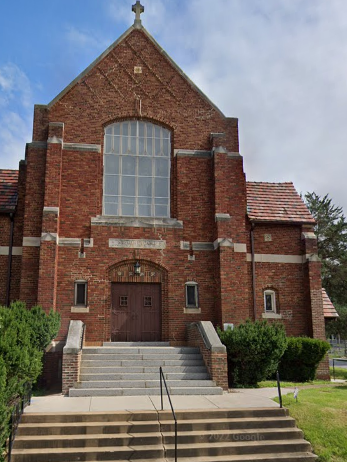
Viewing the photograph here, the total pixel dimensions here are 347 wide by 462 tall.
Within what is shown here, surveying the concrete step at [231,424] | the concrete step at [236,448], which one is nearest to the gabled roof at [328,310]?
the concrete step at [231,424]

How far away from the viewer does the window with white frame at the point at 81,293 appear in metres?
16.2

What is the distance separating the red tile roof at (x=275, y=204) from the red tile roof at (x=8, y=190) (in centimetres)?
879

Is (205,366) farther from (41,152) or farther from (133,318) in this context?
(41,152)

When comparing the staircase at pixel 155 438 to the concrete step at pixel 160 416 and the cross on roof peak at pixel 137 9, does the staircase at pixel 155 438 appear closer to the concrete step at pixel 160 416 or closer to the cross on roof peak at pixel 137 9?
the concrete step at pixel 160 416

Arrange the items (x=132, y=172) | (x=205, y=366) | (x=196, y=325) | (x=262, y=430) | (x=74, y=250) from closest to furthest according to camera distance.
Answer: (x=262, y=430)
(x=205, y=366)
(x=196, y=325)
(x=74, y=250)
(x=132, y=172)

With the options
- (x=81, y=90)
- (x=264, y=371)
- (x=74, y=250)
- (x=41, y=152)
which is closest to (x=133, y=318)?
(x=74, y=250)

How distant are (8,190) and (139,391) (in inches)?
372

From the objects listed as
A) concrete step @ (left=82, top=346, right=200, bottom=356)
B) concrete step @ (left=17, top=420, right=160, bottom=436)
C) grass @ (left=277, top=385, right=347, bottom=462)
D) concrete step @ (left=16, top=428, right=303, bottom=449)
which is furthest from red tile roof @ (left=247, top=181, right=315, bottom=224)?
concrete step @ (left=17, top=420, right=160, bottom=436)

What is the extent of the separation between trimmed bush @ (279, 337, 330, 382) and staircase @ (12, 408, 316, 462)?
6365mm

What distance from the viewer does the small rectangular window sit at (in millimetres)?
16906

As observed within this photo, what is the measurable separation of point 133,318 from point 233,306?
341 centimetres

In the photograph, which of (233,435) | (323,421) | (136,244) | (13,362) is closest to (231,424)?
(233,435)

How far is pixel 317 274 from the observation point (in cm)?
1836

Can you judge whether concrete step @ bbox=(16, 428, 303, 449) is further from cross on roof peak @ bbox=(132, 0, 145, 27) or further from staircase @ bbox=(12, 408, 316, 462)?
cross on roof peak @ bbox=(132, 0, 145, 27)
